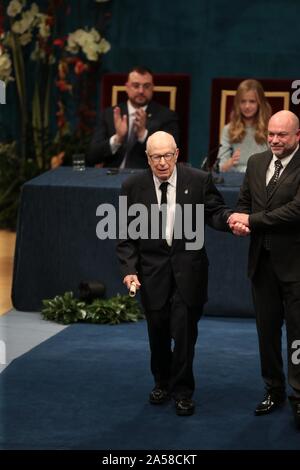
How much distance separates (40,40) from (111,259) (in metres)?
3.26

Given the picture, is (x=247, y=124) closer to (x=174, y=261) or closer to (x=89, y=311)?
(x=89, y=311)

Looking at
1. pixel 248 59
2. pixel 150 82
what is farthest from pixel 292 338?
pixel 248 59

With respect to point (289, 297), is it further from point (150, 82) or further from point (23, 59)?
point (23, 59)

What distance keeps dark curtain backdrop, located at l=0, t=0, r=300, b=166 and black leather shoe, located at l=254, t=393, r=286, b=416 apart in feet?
15.7

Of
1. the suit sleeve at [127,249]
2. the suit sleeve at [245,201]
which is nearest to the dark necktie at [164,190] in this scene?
the suit sleeve at [127,249]

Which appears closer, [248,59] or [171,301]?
[171,301]

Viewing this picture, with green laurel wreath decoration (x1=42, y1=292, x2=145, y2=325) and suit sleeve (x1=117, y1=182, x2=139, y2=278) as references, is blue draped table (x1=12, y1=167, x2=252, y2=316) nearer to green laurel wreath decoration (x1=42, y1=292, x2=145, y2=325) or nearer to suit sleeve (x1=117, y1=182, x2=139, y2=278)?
green laurel wreath decoration (x1=42, y1=292, x2=145, y2=325)

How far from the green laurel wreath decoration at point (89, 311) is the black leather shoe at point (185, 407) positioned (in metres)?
1.78

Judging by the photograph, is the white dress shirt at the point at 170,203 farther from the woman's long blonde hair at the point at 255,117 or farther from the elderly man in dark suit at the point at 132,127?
the woman's long blonde hair at the point at 255,117

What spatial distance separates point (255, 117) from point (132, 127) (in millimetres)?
856

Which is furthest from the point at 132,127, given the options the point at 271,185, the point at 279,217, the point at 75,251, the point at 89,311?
the point at 279,217

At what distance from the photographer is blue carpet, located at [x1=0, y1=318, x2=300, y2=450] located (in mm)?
4746

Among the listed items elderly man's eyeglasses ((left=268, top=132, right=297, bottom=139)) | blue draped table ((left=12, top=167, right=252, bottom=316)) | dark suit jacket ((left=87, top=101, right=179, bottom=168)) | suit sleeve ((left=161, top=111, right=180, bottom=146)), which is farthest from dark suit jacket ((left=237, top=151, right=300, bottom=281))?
suit sleeve ((left=161, top=111, right=180, bottom=146))

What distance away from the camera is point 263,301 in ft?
16.5
